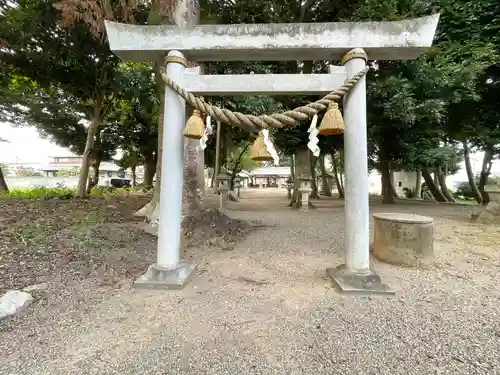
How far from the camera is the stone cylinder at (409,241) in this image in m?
3.35

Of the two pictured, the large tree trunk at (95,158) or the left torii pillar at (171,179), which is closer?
the left torii pillar at (171,179)

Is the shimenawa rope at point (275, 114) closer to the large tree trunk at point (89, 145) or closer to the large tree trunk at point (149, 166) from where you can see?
the large tree trunk at point (89, 145)

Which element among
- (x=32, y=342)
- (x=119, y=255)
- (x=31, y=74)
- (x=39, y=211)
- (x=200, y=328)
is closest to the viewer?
(x=32, y=342)

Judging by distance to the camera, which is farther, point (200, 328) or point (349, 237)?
point (349, 237)

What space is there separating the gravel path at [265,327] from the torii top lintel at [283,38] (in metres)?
2.39

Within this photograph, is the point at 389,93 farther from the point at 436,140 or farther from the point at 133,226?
the point at 133,226

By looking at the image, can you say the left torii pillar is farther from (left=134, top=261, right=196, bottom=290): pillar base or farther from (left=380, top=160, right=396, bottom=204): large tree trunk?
(left=380, top=160, right=396, bottom=204): large tree trunk

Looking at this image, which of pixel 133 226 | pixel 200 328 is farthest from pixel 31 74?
pixel 200 328

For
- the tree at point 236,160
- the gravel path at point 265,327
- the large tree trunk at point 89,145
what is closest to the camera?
the gravel path at point 265,327

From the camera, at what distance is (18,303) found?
2338 millimetres

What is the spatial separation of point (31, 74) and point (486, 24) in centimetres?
1123

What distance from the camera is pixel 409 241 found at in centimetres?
339

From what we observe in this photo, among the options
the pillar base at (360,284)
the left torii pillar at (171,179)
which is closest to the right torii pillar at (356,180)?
the pillar base at (360,284)

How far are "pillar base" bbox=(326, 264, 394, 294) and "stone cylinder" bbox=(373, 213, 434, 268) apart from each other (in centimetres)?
96
